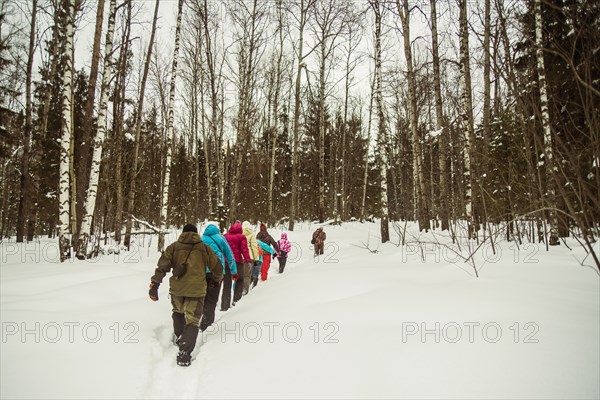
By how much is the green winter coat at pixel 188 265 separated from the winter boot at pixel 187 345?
429 millimetres

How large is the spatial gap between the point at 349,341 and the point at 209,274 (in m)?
2.48

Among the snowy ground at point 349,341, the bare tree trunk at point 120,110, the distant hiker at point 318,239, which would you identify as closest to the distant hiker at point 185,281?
the snowy ground at point 349,341

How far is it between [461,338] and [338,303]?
1.69m

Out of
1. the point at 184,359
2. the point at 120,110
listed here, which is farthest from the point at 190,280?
the point at 120,110

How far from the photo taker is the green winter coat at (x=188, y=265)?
14.6ft

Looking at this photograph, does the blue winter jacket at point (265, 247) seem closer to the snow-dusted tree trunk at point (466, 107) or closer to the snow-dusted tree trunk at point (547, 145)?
the snow-dusted tree trunk at point (466, 107)

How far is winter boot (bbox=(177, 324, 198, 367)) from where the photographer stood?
13.2ft

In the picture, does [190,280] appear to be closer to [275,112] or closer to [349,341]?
[349,341]

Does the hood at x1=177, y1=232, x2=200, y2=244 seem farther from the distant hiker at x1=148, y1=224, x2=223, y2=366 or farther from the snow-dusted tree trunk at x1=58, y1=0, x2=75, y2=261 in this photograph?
the snow-dusted tree trunk at x1=58, y1=0, x2=75, y2=261

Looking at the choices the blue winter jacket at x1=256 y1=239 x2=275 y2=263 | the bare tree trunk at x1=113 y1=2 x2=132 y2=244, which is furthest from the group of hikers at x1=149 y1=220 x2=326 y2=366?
the bare tree trunk at x1=113 y1=2 x2=132 y2=244

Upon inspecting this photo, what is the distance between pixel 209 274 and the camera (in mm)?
5121

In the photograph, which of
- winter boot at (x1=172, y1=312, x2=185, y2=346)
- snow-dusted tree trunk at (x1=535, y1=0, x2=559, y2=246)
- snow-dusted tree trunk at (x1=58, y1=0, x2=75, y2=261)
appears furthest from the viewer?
snow-dusted tree trunk at (x1=58, y1=0, x2=75, y2=261)

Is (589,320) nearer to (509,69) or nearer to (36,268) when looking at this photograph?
(509,69)

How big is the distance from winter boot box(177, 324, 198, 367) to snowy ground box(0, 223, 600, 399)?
13 centimetres
